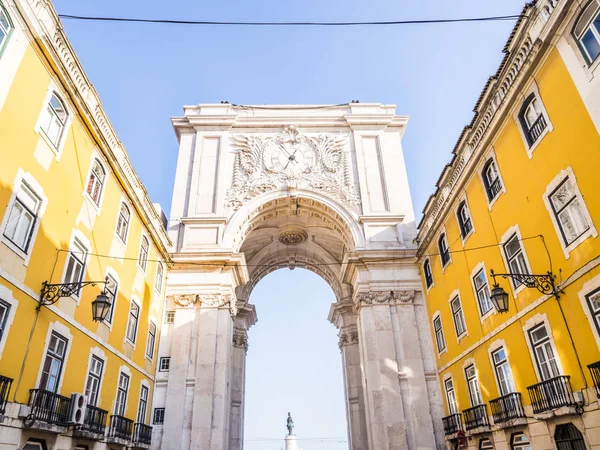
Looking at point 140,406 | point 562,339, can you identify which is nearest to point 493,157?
point 562,339

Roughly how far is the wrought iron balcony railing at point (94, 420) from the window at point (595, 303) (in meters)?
13.2

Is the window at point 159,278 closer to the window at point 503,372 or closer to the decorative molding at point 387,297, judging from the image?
the decorative molding at point 387,297

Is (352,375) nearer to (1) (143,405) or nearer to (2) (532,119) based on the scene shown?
(1) (143,405)

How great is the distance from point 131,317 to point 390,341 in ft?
40.1

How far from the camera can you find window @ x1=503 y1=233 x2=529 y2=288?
12.9 m

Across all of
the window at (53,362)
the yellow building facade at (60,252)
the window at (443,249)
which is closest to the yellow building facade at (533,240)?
the window at (443,249)

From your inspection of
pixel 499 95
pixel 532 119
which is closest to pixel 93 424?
pixel 532 119

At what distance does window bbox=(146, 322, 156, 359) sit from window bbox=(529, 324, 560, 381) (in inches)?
590

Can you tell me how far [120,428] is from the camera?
1498cm

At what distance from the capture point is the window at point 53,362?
36.7 ft

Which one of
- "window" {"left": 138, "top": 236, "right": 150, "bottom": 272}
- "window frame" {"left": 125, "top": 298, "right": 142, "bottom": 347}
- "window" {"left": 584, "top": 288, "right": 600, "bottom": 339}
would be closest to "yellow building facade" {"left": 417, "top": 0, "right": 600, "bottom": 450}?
"window" {"left": 584, "top": 288, "right": 600, "bottom": 339}

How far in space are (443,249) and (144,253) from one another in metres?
13.4

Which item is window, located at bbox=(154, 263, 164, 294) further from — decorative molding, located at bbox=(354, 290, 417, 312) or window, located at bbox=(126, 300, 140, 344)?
decorative molding, located at bbox=(354, 290, 417, 312)

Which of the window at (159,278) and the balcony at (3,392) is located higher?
the window at (159,278)
